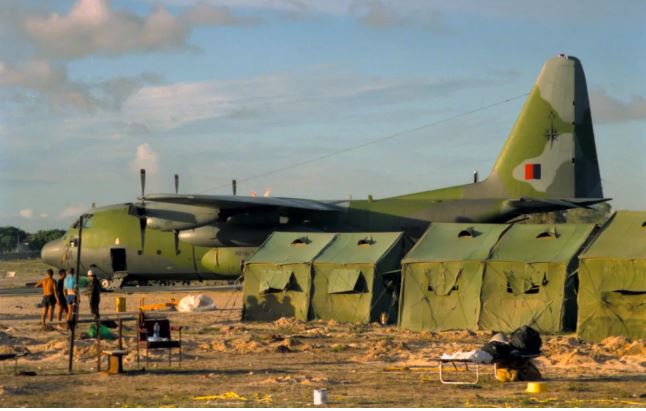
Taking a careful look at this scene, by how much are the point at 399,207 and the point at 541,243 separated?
12091 millimetres

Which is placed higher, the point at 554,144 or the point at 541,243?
the point at 554,144

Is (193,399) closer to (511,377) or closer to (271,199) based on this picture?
(511,377)

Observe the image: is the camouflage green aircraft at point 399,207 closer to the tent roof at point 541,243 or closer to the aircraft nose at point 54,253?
the aircraft nose at point 54,253

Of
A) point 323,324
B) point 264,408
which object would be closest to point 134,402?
point 264,408

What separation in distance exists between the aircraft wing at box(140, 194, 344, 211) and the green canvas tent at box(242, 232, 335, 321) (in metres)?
5.14

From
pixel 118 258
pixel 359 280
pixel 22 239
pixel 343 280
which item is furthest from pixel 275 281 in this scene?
pixel 22 239

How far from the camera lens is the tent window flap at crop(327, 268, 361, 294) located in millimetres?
28631

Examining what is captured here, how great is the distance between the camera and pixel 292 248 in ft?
102

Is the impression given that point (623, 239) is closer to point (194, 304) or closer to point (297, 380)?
point (297, 380)

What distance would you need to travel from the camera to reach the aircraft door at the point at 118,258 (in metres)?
40.0

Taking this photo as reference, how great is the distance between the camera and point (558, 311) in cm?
2486

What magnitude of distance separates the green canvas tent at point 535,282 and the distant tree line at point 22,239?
100714 millimetres

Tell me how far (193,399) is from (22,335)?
12287 mm

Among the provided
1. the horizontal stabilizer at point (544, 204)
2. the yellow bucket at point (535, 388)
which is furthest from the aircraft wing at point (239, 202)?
the yellow bucket at point (535, 388)
